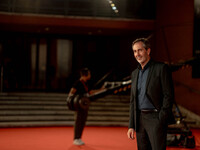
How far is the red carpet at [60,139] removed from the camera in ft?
19.8

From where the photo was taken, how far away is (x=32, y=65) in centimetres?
1473

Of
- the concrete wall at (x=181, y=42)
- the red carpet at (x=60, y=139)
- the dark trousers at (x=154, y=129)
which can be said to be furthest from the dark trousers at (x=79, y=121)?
the concrete wall at (x=181, y=42)

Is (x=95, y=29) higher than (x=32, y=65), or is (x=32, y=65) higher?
(x=95, y=29)

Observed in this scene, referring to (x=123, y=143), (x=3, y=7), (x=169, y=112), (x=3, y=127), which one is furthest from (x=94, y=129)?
(x=3, y=7)

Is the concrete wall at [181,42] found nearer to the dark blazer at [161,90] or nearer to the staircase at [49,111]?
the staircase at [49,111]

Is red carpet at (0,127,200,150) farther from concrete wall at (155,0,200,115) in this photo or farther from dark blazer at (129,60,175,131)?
dark blazer at (129,60,175,131)

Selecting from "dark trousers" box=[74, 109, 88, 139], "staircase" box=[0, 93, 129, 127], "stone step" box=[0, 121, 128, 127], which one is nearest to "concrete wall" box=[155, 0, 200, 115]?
"staircase" box=[0, 93, 129, 127]

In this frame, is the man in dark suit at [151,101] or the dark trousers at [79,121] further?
the dark trousers at [79,121]

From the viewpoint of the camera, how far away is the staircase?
950 centimetres

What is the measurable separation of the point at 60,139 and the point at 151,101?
492 cm

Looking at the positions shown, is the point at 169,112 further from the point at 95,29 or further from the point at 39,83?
the point at 39,83

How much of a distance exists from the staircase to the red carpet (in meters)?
0.73

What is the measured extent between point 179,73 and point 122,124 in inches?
135

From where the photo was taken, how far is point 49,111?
1026 centimetres
